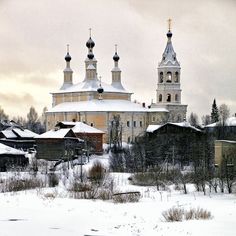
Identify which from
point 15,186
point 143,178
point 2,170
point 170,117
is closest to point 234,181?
point 143,178

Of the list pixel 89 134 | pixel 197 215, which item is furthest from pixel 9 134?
pixel 197 215

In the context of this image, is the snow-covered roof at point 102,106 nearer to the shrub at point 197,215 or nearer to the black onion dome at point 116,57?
the black onion dome at point 116,57

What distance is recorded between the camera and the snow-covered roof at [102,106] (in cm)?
5516

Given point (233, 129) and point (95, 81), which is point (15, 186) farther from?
point (95, 81)

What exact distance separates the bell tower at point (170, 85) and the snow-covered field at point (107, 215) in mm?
35727

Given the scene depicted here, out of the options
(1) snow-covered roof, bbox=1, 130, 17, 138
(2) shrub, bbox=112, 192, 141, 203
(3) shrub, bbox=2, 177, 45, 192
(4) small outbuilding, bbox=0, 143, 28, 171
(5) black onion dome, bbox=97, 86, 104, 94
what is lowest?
(2) shrub, bbox=112, 192, 141, 203

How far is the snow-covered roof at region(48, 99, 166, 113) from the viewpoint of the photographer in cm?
5516

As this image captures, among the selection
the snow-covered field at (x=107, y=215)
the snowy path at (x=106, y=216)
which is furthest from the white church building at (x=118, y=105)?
the snowy path at (x=106, y=216)

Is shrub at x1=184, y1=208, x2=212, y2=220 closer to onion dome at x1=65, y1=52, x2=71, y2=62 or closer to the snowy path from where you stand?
the snowy path

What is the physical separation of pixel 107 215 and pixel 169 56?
137ft

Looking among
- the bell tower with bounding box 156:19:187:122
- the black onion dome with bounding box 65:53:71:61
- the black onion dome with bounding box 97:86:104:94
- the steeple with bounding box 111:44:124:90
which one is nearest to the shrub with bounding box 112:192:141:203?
the black onion dome with bounding box 97:86:104:94

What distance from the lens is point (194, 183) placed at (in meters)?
22.7

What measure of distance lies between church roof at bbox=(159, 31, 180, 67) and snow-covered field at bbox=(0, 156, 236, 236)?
117 ft

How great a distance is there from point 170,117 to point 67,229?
143 feet
